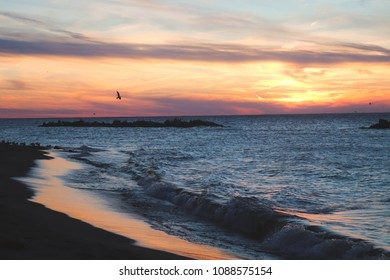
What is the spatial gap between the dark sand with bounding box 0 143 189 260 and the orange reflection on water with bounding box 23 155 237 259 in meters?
0.58

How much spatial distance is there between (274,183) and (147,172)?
812cm

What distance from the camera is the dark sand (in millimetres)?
8898

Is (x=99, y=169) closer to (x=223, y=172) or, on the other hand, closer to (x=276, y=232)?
(x=223, y=172)

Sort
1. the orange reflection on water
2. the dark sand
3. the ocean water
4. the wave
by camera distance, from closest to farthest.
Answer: the dark sand
the orange reflection on water
the wave
the ocean water

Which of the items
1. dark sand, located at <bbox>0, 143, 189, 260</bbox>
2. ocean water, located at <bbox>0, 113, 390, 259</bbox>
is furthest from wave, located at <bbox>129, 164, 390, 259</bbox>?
dark sand, located at <bbox>0, 143, 189, 260</bbox>

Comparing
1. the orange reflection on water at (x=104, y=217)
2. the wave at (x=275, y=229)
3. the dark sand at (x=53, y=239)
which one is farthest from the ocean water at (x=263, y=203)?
the dark sand at (x=53, y=239)

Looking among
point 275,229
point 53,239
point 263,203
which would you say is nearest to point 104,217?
point 53,239

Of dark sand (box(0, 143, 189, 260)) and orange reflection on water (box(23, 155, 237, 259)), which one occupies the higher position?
dark sand (box(0, 143, 189, 260))

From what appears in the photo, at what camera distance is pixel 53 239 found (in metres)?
10.2

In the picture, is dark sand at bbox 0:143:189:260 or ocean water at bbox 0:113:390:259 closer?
dark sand at bbox 0:143:189:260

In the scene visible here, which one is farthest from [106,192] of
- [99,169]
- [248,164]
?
[248,164]

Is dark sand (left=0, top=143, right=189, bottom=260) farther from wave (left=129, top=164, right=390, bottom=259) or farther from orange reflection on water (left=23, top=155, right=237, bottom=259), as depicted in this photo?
wave (left=129, top=164, right=390, bottom=259)

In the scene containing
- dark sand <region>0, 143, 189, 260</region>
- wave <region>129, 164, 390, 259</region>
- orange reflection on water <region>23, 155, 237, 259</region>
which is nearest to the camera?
dark sand <region>0, 143, 189, 260</region>
